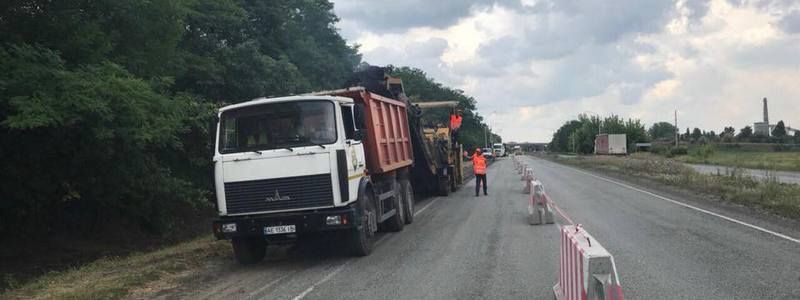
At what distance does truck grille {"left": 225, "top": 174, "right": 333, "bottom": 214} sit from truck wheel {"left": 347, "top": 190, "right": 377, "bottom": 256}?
776 millimetres

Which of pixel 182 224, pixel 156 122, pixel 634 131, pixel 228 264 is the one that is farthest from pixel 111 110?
pixel 634 131

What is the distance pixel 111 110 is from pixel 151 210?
21.8 ft

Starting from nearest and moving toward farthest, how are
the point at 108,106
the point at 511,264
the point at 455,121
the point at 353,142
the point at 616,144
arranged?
1. the point at 511,264
2. the point at 353,142
3. the point at 108,106
4. the point at 455,121
5. the point at 616,144

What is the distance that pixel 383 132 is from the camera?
13523 mm

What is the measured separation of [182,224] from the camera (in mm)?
20859

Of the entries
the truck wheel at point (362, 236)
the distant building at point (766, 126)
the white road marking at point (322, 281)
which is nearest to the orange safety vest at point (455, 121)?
the truck wheel at point (362, 236)

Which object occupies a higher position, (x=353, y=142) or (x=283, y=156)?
(x=353, y=142)

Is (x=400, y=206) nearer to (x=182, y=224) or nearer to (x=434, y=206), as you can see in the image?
(x=434, y=206)

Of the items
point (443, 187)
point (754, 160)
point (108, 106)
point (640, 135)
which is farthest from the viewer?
point (640, 135)

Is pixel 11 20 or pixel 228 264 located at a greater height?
pixel 11 20

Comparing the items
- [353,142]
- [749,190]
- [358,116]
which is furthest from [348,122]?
[749,190]

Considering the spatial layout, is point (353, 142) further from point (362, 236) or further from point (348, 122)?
point (362, 236)

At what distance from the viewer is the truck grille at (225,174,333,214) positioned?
399 inches

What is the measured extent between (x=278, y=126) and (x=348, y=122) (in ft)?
3.63
